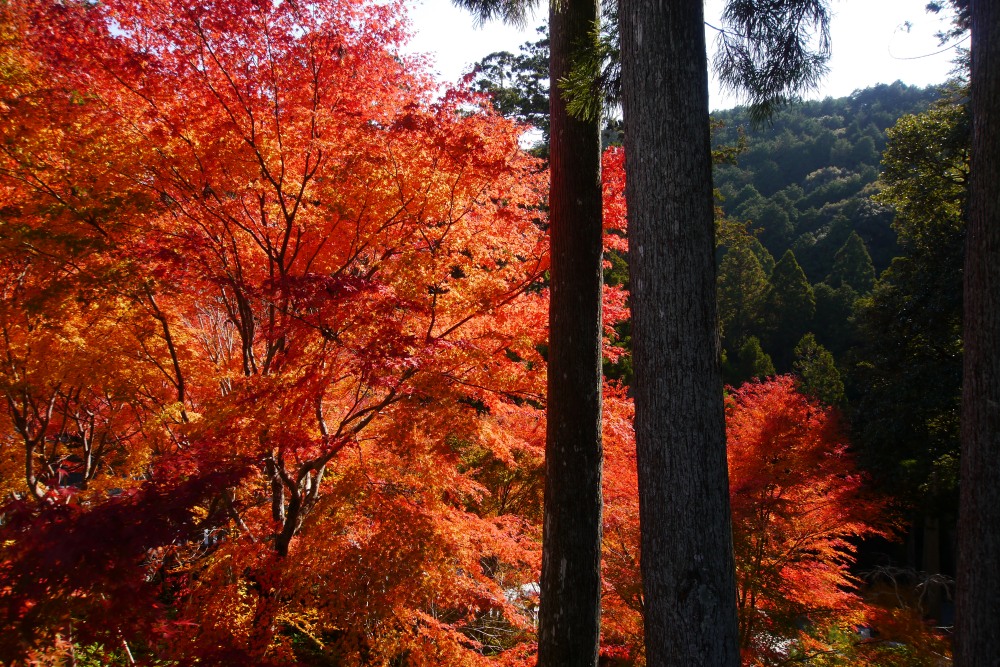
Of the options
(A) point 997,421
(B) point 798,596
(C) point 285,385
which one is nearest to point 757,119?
(A) point 997,421

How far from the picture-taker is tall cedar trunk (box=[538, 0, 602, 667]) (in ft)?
10.2

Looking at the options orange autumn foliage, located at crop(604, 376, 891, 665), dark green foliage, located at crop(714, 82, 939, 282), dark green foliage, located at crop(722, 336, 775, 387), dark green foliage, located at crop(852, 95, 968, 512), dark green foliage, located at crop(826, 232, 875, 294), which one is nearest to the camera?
orange autumn foliage, located at crop(604, 376, 891, 665)

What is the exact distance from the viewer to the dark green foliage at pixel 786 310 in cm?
2352

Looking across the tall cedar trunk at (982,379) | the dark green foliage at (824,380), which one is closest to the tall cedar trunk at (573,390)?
the tall cedar trunk at (982,379)

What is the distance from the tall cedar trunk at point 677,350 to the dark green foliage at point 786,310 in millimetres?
23679

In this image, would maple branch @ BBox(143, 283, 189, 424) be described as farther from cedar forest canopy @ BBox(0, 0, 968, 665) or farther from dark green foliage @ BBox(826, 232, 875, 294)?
dark green foliage @ BBox(826, 232, 875, 294)

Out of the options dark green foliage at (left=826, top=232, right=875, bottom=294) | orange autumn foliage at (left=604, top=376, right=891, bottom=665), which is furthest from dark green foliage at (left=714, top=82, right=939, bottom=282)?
orange autumn foliage at (left=604, top=376, right=891, bottom=665)

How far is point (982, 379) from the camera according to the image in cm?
314

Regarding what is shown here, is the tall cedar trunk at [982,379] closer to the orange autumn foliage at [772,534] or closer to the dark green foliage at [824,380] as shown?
the orange autumn foliage at [772,534]

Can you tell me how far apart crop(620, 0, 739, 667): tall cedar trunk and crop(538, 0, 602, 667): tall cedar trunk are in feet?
2.23

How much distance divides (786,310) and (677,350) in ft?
78.5

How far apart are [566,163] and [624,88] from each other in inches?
30.6

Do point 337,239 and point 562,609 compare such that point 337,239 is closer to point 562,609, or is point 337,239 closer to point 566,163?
point 566,163

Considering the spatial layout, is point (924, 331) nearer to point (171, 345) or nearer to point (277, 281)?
point (277, 281)
